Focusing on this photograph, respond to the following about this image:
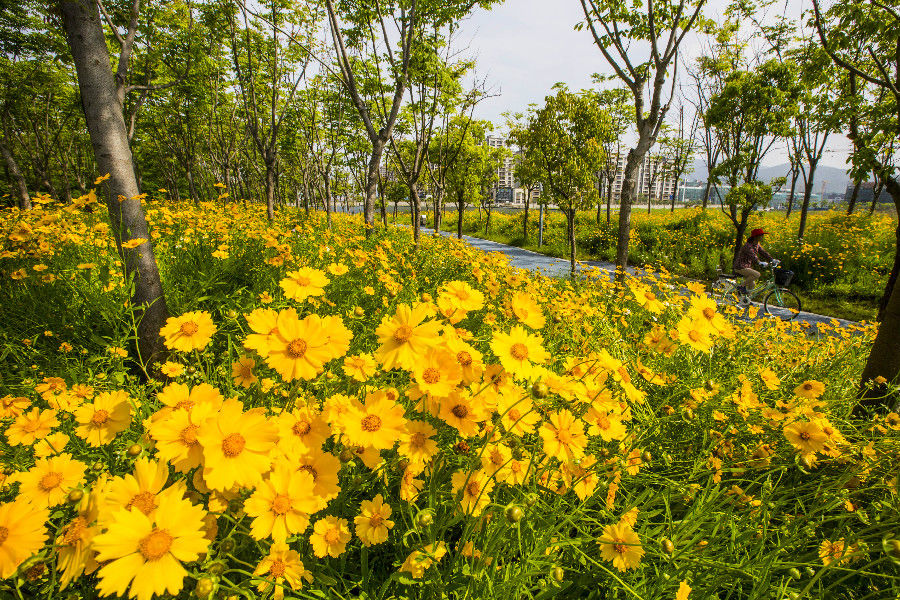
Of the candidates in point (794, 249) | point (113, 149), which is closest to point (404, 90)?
point (113, 149)

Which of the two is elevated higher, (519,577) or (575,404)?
(575,404)

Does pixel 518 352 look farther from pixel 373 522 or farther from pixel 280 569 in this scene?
pixel 280 569

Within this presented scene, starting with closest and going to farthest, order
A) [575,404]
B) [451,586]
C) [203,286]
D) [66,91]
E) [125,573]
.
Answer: [125,573] → [451,586] → [575,404] → [203,286] → [66,91]

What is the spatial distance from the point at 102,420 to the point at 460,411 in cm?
92

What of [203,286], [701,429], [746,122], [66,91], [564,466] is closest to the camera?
[564,466]

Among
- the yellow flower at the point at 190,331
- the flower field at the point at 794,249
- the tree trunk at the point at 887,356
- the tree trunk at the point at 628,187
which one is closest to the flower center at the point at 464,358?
the yellow flower at the point at 190,331

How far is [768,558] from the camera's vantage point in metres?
0.97

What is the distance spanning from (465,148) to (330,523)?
17165 millimetres

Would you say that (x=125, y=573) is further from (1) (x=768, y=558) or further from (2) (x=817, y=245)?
(2) (x=817, y=245)

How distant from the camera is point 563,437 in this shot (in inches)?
41.6

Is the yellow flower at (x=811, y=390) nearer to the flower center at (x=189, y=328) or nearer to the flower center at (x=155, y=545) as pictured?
the flower center at (x=155, y=545)

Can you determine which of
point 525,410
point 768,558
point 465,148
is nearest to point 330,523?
point 525,410

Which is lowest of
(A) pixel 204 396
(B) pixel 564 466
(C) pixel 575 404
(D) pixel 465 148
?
(B) pixel 564 466

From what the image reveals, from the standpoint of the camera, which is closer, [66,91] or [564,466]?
[564,466]
